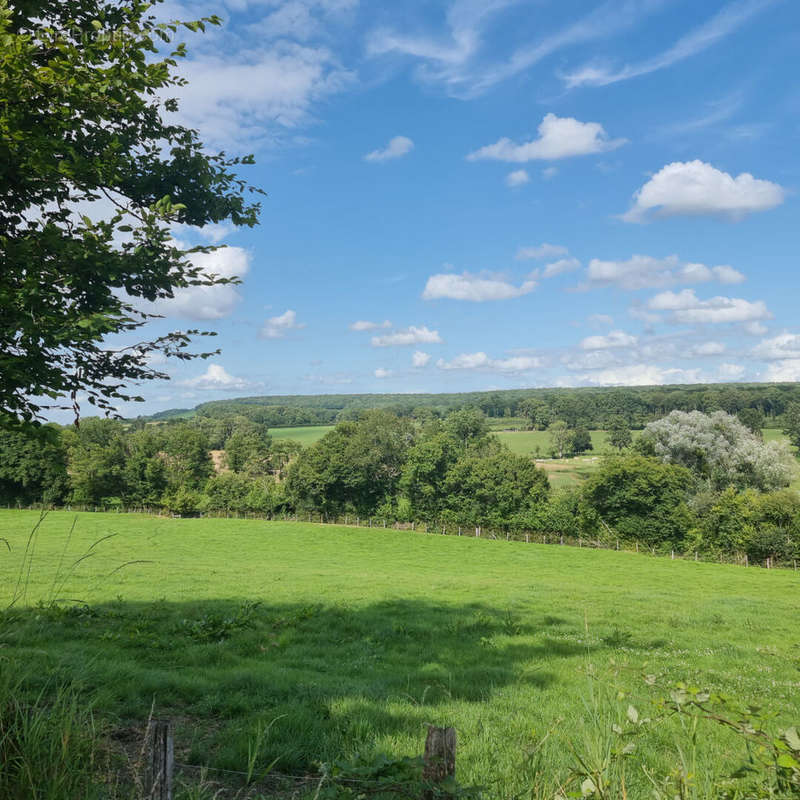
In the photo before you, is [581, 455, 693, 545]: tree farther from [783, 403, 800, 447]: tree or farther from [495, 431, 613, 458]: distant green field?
[783, 403, 800, 447]: tree

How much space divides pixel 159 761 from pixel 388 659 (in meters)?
7.24

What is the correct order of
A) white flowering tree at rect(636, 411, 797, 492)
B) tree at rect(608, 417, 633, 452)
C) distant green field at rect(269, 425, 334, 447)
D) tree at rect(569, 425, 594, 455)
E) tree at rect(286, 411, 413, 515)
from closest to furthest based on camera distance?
white flowering tree at rect(636, 411, 797, 492)
tree at rect(286, 411, 413, 515)
tree at rect(608, 417, 633, 452)
tree at rect(569, 425, 594, 455)
distant green field at rect(269, 425, 334, 447)

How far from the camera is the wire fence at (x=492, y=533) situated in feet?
169

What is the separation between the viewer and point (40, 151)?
516cm

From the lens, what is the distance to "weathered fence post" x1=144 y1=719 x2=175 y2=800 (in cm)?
297

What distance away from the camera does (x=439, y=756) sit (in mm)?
3004

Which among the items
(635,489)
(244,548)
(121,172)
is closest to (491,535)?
(635,489)

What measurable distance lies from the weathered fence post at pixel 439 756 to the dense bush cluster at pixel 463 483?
58397 millimetres

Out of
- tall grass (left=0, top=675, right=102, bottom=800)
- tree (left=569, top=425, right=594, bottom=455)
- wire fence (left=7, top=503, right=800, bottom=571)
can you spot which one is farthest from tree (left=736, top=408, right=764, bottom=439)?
tall grass (left=0, top=675, right=102, bottom=800)

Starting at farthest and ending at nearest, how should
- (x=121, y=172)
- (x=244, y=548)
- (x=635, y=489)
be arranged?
1. (x=635, y=489)
2. (x=244, y=548)
3. (x=121, y=172)

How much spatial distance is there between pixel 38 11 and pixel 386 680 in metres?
9.84

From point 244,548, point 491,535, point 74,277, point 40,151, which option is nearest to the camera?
point 40,151

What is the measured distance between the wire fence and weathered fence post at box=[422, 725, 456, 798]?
47928 millimetres

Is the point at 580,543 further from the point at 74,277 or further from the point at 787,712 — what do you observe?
the point at 74,277
